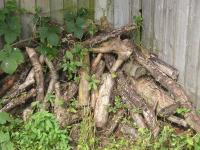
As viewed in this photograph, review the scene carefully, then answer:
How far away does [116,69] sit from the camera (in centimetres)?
620

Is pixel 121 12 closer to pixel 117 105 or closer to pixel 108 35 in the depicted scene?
pixel 108 35

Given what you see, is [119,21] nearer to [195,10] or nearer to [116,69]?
[116,69]

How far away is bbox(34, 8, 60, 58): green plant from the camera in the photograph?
20.4 ft

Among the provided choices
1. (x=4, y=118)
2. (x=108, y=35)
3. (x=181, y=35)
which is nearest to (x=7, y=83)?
(x=4, y=118)

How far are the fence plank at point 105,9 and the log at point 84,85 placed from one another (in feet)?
2.38

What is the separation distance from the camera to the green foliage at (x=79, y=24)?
6410 mm

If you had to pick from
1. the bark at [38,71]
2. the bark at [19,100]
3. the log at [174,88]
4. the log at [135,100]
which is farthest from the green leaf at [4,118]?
the log at [174,88]

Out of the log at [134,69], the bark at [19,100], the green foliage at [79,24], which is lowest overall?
the bark at [19,100]

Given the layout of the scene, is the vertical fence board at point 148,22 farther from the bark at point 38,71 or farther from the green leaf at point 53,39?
the bark at point 38,71

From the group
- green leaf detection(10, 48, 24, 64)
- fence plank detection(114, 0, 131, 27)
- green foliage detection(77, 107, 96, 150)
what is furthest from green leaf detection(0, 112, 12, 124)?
fence plank detection(114, 0, 131, 27)

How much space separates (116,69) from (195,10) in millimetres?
1254

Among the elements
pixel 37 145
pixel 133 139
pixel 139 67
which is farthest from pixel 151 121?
pixel 37 145

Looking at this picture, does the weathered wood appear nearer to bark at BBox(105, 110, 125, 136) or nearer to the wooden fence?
the wooden fence

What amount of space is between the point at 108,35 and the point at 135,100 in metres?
0.99
